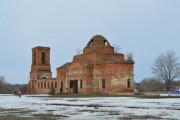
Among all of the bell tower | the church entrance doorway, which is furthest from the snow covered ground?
the bell tower

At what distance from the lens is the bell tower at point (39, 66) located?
235ft

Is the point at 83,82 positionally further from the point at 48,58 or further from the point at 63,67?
the point at 48,58

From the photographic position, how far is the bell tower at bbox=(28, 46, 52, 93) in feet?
235

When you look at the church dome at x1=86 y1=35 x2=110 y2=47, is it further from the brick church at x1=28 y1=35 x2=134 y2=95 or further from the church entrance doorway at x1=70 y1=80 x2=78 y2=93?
the church entrance doorway at x1=70 y1=80 x2=78 y2=93

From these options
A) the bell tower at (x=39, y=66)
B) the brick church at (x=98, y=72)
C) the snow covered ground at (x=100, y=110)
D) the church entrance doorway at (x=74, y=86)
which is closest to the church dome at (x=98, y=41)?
the brick church at (x=98, y=72)

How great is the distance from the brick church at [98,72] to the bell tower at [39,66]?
836 centimetres

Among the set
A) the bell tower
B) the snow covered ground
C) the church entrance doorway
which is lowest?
the snow covered ground

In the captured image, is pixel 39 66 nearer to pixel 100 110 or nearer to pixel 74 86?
pixel 74 86

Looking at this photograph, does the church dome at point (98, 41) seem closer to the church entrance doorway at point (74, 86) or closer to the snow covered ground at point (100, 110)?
the church entrance doorway at point (74, 86)

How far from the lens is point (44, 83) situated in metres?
69.1

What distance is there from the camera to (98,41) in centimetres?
5628

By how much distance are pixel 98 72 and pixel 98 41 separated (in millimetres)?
6332

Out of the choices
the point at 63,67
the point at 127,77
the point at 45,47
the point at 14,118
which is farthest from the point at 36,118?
the point at 45,47

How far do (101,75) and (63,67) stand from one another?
11.0 meters
